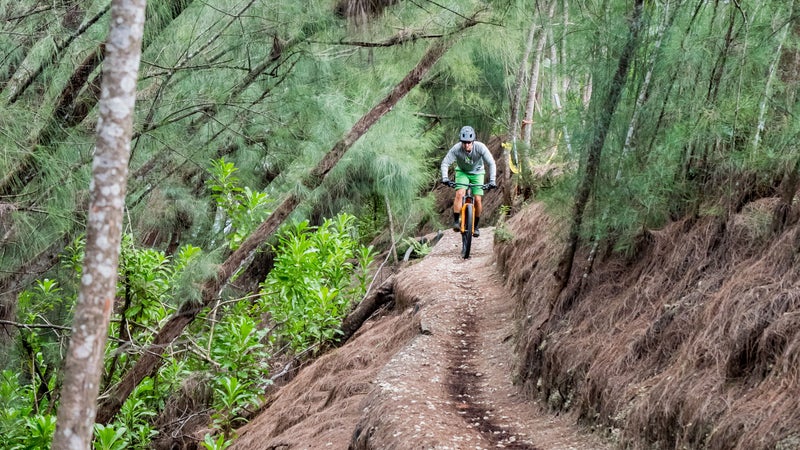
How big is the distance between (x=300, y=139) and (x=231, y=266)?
5.81ft

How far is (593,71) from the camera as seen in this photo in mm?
6801

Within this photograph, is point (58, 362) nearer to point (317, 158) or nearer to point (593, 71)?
point (317, 158)

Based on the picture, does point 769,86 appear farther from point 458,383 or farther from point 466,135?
point 466,135

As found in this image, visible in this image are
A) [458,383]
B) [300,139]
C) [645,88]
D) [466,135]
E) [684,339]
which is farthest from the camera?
[466,135]

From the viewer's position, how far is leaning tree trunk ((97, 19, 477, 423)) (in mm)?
8023

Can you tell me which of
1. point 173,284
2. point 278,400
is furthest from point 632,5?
point 278,400

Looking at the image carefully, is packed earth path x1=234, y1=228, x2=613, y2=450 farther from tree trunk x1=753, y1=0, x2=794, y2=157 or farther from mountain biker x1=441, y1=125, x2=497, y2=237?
tree trunk x1=753, y1=0, x2=794, y2=157

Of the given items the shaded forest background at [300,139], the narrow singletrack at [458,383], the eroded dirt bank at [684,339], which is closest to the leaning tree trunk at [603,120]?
the shaded forest background at [300,139]

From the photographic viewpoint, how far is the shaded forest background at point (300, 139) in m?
6.06

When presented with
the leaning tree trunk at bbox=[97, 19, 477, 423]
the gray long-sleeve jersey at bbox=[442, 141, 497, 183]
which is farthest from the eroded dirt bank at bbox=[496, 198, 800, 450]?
the gray long-sleeve jersey at bbox=[442, 141, 497, 183]

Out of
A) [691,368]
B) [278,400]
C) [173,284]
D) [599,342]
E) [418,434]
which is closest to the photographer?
[691,368]

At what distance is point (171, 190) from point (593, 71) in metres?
6.09

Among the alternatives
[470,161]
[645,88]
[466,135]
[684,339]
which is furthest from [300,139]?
[684,339]

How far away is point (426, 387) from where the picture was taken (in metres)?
7.11
